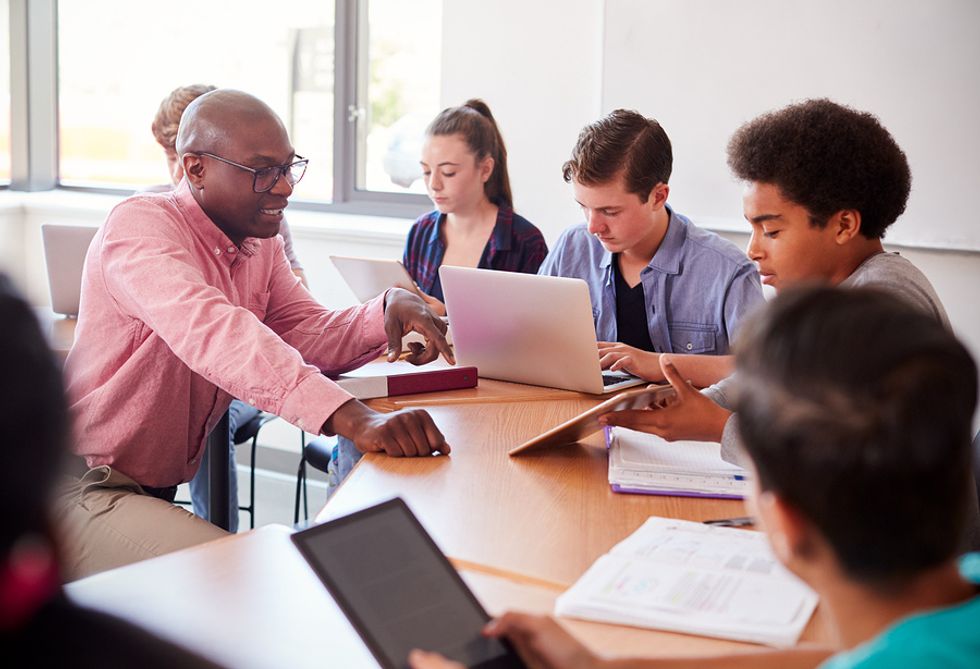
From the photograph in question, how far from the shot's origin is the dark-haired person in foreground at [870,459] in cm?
72

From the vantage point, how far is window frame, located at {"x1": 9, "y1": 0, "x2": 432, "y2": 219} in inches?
162

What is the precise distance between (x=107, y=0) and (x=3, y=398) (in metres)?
4.66

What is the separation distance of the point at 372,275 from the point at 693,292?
807mm

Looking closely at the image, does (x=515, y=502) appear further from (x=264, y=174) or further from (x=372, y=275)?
(x=372, y=275)

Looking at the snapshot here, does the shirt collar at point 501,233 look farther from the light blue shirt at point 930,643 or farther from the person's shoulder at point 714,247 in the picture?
the light blue shirt at point 930,643

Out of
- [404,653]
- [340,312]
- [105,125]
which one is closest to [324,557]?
[404,653]

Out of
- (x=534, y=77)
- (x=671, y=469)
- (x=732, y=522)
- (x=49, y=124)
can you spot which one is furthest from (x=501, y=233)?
(x=49, y=124)

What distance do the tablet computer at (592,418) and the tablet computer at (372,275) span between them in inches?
37.7

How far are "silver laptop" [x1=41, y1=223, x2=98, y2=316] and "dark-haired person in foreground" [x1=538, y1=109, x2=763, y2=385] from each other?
1.29 metres

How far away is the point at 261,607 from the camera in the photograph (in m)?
1.14

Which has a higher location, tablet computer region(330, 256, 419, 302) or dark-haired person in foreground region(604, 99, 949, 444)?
dark-haired person in foreground region(604, 99, 949, 444)

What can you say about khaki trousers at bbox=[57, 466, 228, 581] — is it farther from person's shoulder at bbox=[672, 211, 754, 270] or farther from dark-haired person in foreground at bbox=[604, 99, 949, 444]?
person's shoulder at bbox=[672, 211, 754, 270]

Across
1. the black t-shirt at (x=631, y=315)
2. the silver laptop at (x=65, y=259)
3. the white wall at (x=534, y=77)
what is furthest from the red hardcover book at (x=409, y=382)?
the white wall at (x=534, y=77)

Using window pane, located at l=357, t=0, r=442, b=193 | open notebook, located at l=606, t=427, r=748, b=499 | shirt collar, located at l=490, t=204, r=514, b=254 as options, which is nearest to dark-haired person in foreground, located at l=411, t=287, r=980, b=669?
open notebook, located at l=606, t=427, r=748, b=499
